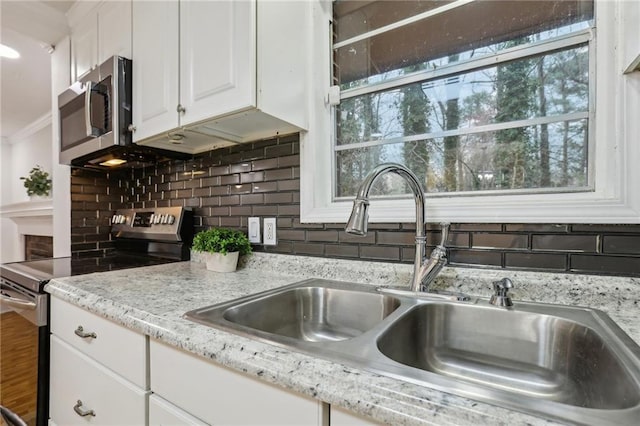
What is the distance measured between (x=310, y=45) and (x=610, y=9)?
1.00m

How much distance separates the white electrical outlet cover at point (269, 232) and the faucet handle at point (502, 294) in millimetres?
904

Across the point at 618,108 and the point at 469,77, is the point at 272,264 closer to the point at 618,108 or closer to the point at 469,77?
the point at 469,77

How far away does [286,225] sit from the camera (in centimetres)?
138

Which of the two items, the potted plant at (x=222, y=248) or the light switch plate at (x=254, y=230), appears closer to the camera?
the potted plant at (x=222, y=248)

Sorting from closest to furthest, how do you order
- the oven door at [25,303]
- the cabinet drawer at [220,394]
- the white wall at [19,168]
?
1. the cabinet drawer at [220,394]
2. the oven door at [25,303]
3. the white wall at [19,168]

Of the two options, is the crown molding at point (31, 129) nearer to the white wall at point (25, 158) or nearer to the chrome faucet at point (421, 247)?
the white wall at point (25, 158)

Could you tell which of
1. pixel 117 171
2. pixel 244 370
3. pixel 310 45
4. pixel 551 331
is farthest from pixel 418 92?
pixel 117 171

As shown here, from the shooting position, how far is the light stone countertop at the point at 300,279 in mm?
410

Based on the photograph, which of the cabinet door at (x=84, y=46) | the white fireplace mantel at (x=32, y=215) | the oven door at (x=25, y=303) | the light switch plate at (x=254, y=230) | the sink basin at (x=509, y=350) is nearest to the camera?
the sink basin at (x=509, y=350)

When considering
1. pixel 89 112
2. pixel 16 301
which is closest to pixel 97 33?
pixel 89 112

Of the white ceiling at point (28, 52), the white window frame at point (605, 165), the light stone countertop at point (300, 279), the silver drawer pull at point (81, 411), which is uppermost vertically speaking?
the white ceiling at point (28, 52)

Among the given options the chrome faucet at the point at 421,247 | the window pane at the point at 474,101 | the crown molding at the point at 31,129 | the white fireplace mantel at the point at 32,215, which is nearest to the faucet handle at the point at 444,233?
the chrome faucet at the point at 421,247

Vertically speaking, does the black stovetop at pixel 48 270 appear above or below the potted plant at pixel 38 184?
below

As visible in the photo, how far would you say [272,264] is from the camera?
4.46ft
